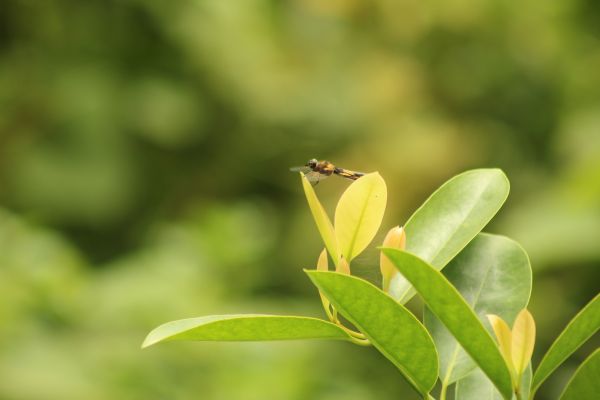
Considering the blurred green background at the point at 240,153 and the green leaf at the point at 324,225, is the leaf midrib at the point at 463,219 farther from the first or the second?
the blurred green background at the point at 240,153

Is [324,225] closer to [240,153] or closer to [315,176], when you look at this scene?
[315,176]

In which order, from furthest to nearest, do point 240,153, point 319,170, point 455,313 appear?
point 240,153 → point 319,170 → point 455,313

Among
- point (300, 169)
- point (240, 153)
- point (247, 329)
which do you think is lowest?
point (247, 329)

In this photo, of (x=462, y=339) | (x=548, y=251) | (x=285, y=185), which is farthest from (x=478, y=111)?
(x=462, y=339)

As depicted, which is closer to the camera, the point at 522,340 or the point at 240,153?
the point at 522,340

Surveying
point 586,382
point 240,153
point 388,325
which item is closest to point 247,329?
point 388,325

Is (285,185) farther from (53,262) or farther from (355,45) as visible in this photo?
(53,262)

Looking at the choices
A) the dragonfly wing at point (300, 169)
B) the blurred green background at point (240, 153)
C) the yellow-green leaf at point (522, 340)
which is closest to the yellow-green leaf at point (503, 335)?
the yellow-green leaf at point (522, 340)
